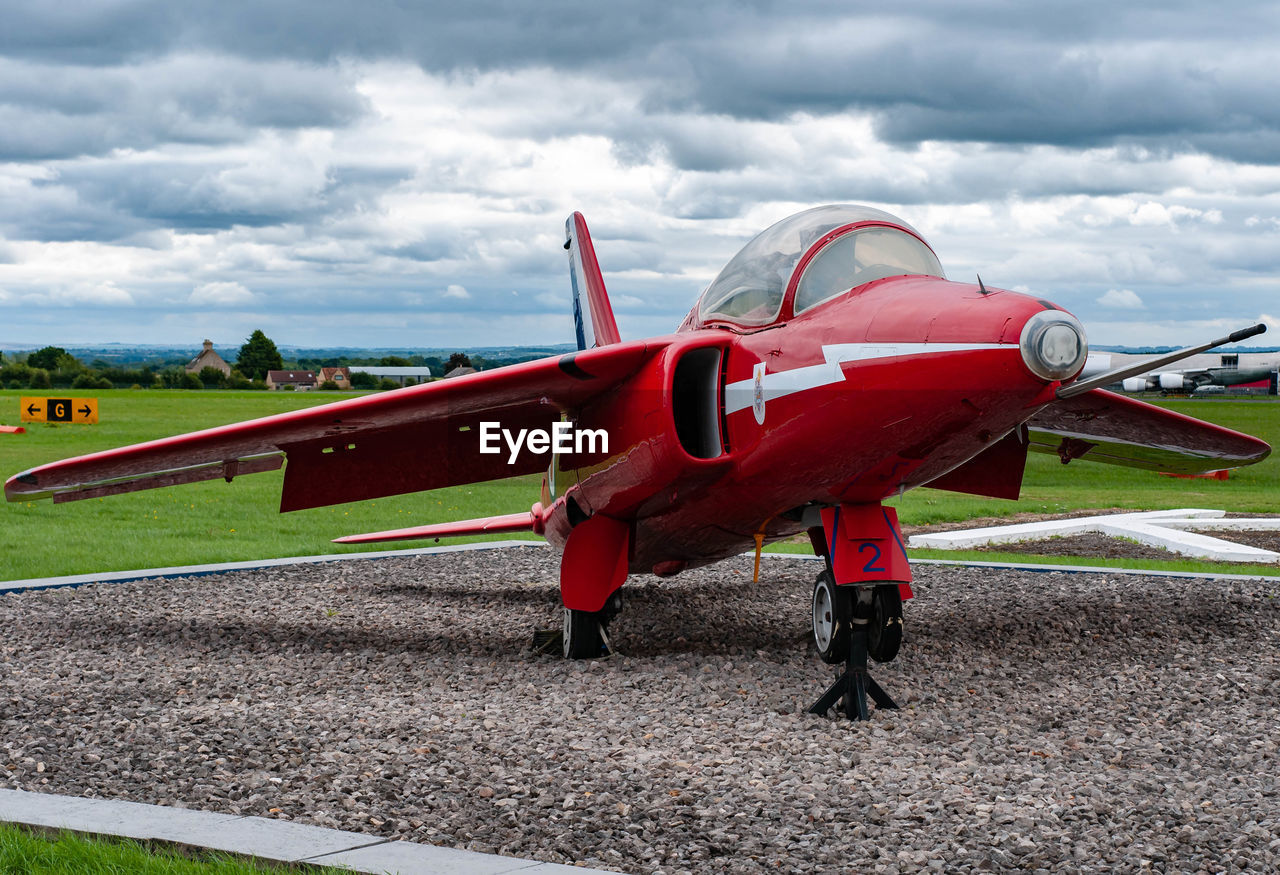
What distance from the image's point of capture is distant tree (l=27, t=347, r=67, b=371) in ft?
337

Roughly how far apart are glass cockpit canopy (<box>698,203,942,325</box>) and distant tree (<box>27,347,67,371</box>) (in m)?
108

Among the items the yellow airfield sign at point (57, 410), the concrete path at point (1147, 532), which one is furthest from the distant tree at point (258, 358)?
the concrete path at point (1147, 532)

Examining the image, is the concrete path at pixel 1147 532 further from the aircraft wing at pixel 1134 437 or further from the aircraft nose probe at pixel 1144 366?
the aircraft nose probe at pixel 1144 366

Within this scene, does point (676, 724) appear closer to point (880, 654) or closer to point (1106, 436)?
point (880, 654)

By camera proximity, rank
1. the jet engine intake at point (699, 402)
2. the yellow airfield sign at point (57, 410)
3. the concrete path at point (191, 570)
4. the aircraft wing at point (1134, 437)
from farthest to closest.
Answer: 1. the yellow airfield sign at point (57, 410)
2. the concrete path at point (191, 570)
3. the aircraft wing at point (1134, 437)
4. the jet engine intake at point (699, 402)

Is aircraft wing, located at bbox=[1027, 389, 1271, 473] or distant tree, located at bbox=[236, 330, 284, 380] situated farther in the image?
distant tree, located at bbox=[236, 330, 284, 380]

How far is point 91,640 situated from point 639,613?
460 centimetres

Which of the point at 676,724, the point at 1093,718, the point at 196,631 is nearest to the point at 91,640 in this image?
the point at 196,631

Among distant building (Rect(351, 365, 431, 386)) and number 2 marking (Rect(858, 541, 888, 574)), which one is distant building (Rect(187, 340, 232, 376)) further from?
number 2 marking (Rect(858, 541, 888, 574))

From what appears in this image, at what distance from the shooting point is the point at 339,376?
114 m

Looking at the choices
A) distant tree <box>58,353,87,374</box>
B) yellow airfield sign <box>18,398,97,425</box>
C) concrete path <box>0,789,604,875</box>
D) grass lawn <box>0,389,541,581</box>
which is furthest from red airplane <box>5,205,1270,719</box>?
distant tree <box>58,353,87,374</box>

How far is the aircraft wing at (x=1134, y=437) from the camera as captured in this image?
862 cm

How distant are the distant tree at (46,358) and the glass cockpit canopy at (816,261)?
10798 centimetres

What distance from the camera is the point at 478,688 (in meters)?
7.26
